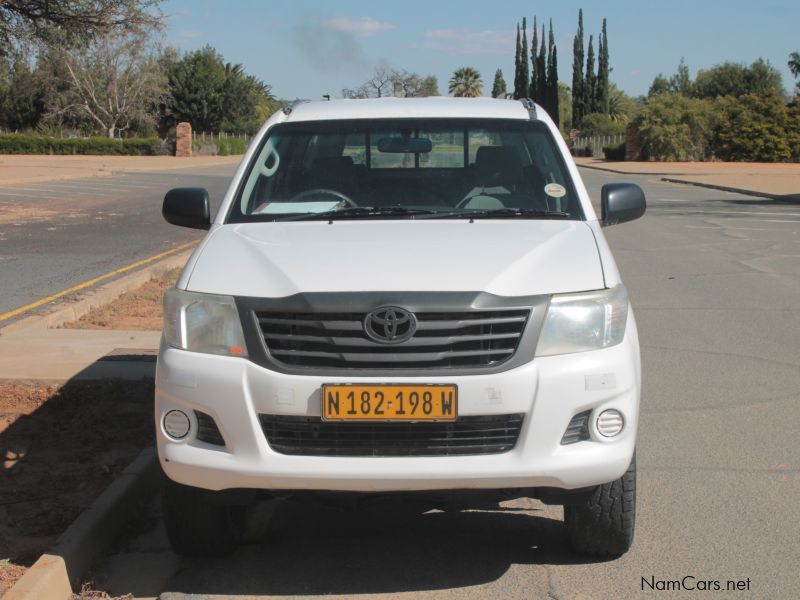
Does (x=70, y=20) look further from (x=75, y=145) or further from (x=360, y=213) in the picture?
(x=75, y=145)

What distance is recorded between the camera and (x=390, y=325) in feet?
12.5

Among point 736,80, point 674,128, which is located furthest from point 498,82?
point 674,128

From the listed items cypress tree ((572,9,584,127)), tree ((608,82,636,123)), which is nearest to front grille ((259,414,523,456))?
cypress tree ((572,9,584,127))

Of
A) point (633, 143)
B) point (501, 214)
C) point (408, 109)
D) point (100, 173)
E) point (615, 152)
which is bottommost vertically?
point (100, 173)

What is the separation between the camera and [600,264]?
422cm

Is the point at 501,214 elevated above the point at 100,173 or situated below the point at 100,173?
above

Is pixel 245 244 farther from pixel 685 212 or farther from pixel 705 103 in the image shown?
pixel 705 103

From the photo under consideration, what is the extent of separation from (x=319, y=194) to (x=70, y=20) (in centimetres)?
2078

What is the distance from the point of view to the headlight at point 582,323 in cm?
389

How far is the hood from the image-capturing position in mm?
3939

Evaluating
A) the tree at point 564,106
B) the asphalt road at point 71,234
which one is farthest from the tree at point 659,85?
the asphalt road at point 71,234

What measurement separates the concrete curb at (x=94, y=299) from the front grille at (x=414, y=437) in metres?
5.92

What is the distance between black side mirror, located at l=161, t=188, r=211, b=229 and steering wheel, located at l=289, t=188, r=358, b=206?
43 cm

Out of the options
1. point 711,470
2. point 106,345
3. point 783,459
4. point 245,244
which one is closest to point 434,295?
point 245,244
